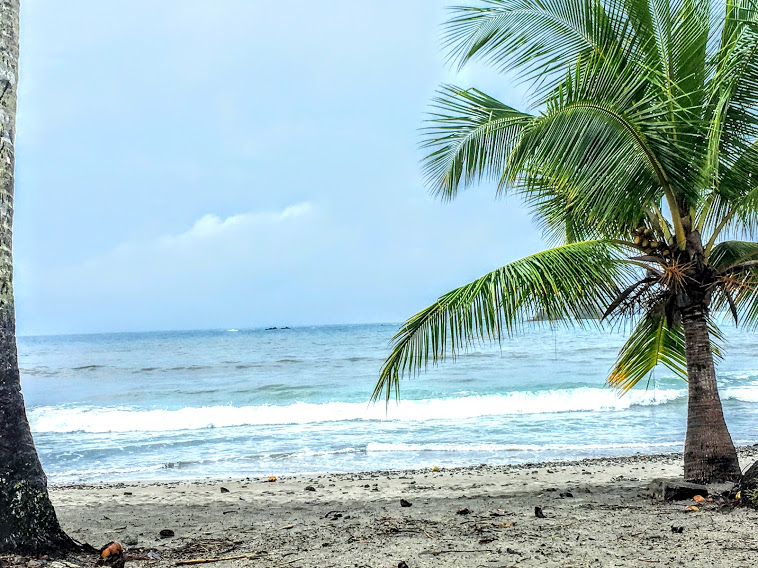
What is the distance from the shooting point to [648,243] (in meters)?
5.94

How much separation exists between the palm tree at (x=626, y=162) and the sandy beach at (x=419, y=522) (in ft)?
4.19

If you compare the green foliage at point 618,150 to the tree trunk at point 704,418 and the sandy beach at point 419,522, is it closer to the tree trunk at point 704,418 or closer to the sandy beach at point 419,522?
the tree trunk at point 704,418

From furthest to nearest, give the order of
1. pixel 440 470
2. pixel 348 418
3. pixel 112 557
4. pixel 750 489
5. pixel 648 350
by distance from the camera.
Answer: pixel 348 418
pixel 440 470
pixel 648 350
pixel 750 489
pixel 112 557

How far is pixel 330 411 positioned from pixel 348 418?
77.9 inches

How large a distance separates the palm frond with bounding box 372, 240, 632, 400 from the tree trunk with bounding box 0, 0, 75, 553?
126 inches

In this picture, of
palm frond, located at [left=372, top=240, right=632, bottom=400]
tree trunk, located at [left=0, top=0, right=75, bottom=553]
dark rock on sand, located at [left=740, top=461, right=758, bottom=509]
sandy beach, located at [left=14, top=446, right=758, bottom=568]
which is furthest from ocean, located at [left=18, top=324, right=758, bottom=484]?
tree trunk, located at [left=0, top=0, right=75, bottom=553]

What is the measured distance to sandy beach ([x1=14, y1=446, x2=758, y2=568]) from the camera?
12.5ft

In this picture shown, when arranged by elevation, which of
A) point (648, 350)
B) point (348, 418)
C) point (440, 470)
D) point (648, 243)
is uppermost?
point (648, 243)

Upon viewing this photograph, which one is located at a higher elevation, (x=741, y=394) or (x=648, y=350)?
(x=648, y=350)

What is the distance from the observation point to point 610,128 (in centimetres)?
539

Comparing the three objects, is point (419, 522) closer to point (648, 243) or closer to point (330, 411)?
point (648, 243)

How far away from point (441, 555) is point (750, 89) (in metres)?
5.18

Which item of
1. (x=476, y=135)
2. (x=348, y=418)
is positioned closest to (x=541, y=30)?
(x=476, y=135)

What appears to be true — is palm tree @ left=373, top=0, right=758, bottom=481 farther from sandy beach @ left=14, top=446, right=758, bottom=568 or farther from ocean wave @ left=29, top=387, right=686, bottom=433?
ocean wave @ left=29, top=387, right=686, bottom=433
